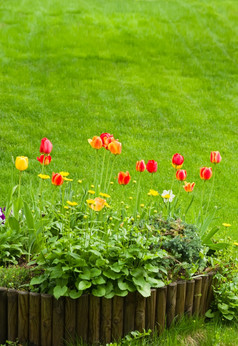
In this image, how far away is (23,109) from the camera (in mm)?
10016

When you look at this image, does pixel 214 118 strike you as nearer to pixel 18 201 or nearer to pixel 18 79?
pixel 18 79

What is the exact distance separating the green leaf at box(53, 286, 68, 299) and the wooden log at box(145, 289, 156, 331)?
62 centimetres

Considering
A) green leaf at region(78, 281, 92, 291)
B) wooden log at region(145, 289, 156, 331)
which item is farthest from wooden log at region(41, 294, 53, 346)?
wooden log at region(145, 289, 156, 331)

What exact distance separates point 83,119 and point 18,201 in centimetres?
540

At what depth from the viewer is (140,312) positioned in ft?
13.3

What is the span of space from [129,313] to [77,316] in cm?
37

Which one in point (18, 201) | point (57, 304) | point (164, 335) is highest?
point (18, 201)

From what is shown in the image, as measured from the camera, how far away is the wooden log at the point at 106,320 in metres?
3.92

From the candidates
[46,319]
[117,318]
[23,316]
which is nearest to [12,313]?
[23,316]

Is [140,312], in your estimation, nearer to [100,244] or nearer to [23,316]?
[100,244]

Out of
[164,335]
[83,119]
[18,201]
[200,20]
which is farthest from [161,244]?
[200,20]

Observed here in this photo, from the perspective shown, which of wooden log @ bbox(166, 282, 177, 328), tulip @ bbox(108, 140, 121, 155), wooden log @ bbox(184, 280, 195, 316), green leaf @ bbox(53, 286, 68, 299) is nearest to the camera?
green leaf @ bbox(53, 286, 68, 299)

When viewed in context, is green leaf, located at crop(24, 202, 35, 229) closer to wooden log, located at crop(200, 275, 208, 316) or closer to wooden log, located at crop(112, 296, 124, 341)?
wooden log, located at crop(112, 296, 124, 341)

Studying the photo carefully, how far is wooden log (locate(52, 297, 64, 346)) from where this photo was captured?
3859mm
